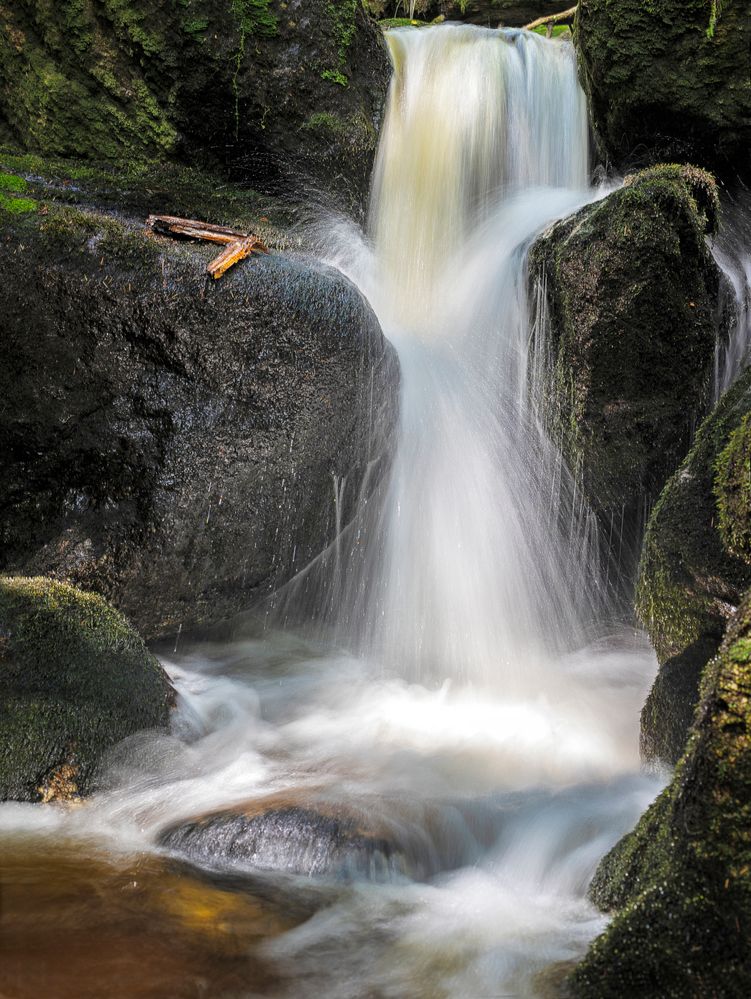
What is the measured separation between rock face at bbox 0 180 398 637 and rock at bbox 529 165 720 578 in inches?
68.7

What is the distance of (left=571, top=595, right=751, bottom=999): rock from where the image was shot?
6.81 feet

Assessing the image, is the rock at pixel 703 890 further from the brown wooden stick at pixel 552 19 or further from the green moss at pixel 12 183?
the brown wooden stick at pixel 552 19

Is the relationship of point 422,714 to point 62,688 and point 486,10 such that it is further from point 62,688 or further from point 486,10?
point 486,10

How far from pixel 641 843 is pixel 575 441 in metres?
3.80

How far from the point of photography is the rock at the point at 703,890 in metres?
2.08

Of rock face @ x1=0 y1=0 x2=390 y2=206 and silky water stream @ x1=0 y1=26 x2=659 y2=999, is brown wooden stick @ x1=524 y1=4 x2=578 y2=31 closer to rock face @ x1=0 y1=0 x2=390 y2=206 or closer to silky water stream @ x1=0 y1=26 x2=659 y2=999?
silky water stream @ x1=0 y1=26 x2=659 y2=999

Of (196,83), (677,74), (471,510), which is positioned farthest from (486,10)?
(471,510)

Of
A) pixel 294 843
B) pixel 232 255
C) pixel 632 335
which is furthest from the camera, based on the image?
pixel 632 335

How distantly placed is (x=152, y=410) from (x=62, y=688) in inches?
74.3

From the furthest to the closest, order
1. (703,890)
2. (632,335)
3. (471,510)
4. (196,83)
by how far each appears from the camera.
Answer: (196,83), (471,510), (632,335), (703,890)

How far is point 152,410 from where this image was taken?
5.30 metres

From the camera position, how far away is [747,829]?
2.08 metres

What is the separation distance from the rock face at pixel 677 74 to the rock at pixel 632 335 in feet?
6.20

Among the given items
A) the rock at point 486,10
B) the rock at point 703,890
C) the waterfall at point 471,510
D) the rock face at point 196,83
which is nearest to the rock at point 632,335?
the waterfall at point 471,510
